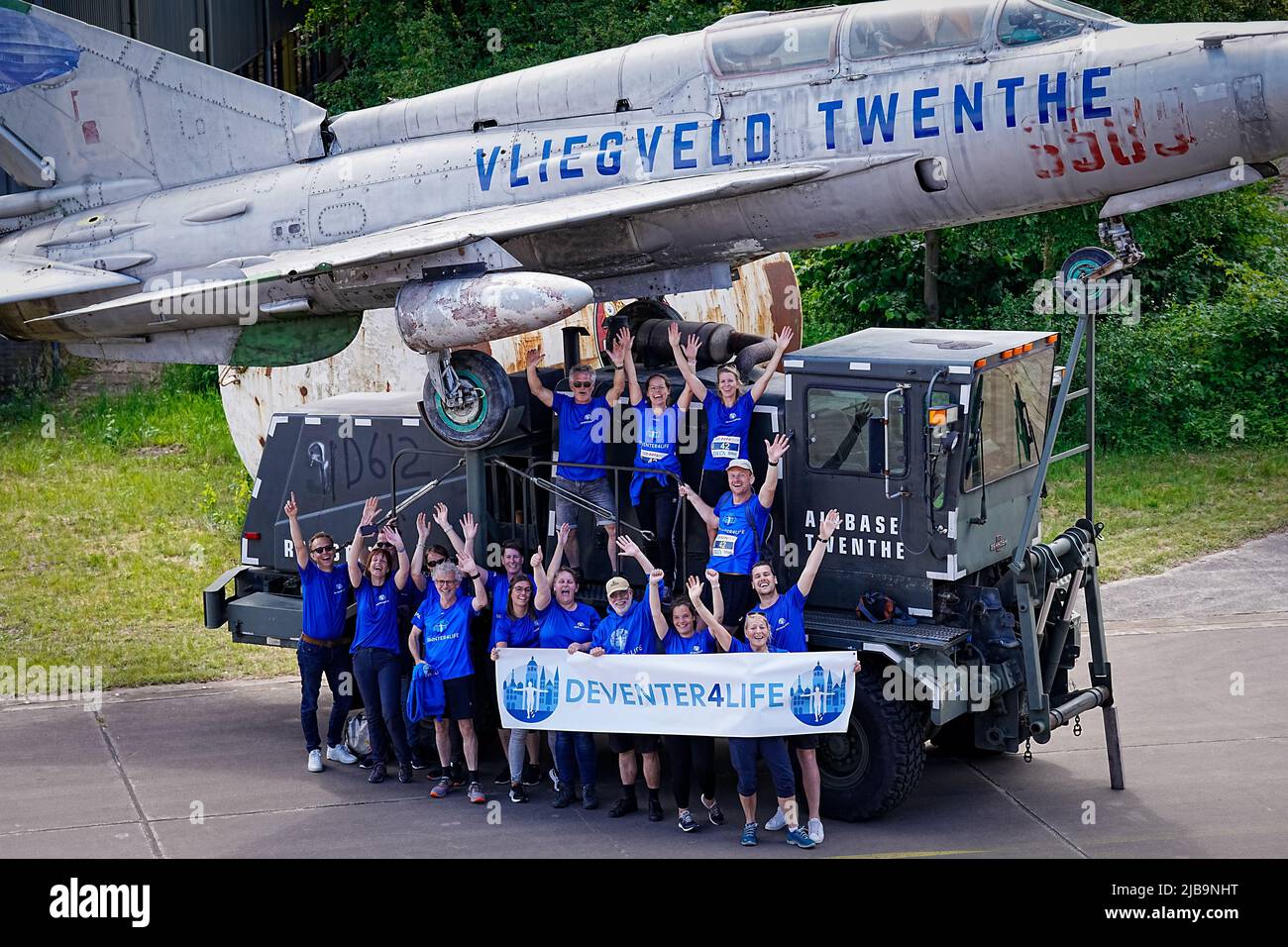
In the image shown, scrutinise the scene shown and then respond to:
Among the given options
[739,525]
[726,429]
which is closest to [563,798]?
[739,525]

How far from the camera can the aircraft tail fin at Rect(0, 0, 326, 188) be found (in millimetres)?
13805

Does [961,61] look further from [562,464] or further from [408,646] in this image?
[408,646]

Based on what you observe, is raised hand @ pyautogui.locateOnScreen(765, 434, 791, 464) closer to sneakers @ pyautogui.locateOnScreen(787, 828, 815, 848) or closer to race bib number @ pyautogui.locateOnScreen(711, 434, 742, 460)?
race bib number @ pyautogui.locateOnScreen(711, 434, 742, 460)

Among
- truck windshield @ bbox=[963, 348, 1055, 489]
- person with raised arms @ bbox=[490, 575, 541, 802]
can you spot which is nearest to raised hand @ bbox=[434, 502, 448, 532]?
person with raised arms @ bbox=[490, 575, 541, 802]

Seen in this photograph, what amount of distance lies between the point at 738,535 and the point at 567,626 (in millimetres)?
1342

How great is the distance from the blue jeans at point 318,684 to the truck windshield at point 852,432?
3763mm

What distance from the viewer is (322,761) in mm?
11625

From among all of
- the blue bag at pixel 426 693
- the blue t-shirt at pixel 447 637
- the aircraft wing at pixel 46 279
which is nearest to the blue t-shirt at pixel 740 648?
the blue t-shirt at pixel 447 637

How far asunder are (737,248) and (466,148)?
2.42 metres

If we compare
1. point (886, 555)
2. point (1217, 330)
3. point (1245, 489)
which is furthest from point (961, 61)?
point (1217, 330)

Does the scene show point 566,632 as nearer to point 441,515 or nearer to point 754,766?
point 441,515

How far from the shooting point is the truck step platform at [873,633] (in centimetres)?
997

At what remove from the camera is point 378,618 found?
36.0 feet

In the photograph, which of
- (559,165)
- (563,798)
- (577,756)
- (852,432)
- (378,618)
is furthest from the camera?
(559,165)
